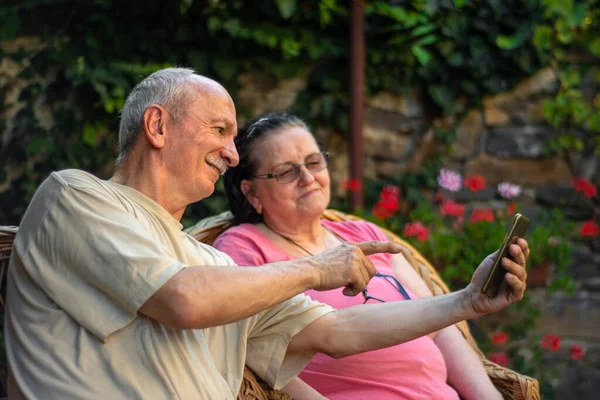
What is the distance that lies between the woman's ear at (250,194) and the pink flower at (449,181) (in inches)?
85.1

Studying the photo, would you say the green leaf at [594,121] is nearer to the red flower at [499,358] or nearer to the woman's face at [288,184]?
the red flower at [499,358]

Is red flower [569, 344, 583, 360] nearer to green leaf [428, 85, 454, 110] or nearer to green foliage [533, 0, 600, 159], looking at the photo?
green foliage [533, 0, 600, 159]

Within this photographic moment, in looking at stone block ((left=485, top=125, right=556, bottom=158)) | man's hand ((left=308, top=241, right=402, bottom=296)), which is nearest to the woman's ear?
man's hand ((left=308, top=241, right=402, bottom=296))

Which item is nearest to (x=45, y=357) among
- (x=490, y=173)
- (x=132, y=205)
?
(x=132, y=205)

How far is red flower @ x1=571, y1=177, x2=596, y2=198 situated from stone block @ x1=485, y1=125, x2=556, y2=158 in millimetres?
276

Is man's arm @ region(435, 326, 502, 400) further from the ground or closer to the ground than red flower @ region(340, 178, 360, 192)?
closer to the ground

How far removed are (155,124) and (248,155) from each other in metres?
0.95

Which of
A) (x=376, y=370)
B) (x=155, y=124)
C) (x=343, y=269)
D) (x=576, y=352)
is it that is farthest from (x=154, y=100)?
(x=576, y=352)

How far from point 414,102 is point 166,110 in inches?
125

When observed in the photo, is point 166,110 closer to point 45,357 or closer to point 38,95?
point 45,357

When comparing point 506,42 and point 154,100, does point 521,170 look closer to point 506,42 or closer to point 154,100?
point 506,42

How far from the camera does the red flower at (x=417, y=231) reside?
14.1 ft

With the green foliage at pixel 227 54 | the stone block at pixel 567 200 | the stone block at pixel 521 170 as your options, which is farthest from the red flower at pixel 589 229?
the green foliage at pixel 227 54

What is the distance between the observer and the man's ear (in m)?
2.01
